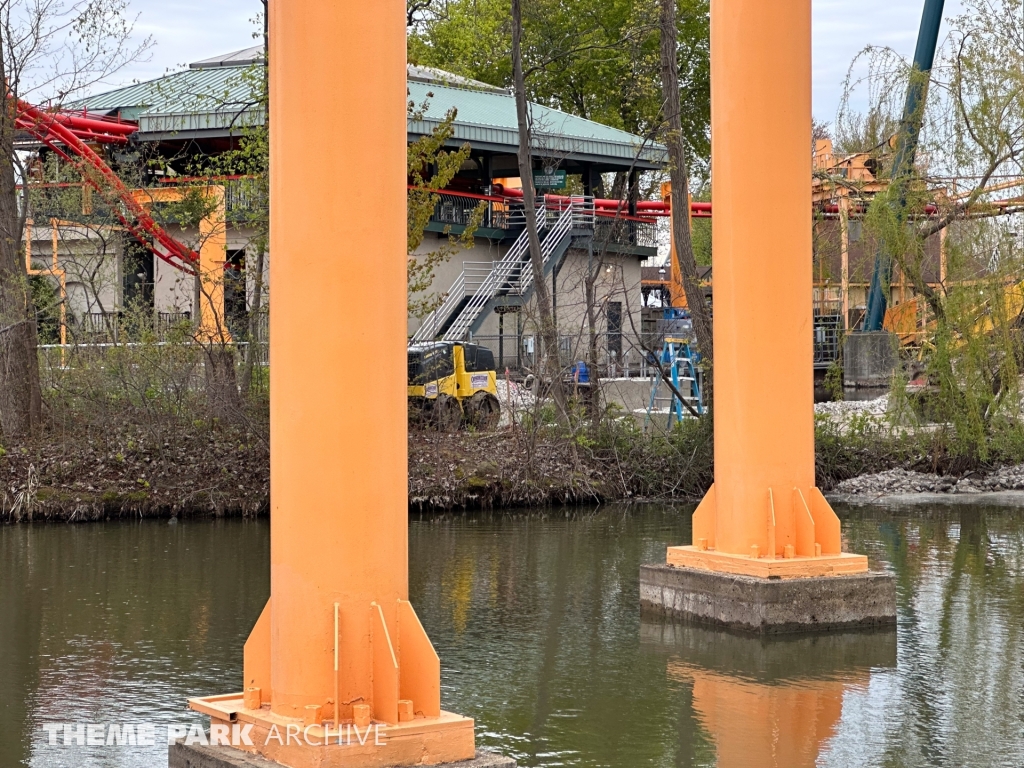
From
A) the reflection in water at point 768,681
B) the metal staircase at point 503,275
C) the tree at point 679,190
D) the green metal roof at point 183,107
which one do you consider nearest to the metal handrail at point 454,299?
the metal staircase at point 503,275

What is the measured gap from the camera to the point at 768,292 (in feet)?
31.9

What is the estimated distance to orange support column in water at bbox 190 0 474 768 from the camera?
18.0ft

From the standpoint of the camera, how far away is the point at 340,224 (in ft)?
18.0

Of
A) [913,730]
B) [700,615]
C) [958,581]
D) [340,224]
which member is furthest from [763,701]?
[958,581]

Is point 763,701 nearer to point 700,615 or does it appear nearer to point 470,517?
point 700,615

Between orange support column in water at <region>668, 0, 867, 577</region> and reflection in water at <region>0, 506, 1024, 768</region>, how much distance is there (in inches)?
31.7

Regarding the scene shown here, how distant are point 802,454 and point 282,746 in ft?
17.3

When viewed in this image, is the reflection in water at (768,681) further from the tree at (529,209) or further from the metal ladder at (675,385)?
the metal ladder at (675,385)

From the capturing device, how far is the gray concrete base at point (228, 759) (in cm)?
540

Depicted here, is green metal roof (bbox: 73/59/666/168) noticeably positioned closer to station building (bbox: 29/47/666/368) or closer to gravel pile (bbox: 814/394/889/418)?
station building (bbox: 29/47/666/368)

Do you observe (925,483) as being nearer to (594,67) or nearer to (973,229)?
(973,229)

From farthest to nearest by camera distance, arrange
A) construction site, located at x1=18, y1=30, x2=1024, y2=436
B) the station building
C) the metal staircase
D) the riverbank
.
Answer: the metal staircase → the station building → construction site, located at x1=18, y1=30, x2=1024, y2=436 → the riverbank

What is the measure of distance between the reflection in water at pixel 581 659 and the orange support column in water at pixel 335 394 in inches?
56.3

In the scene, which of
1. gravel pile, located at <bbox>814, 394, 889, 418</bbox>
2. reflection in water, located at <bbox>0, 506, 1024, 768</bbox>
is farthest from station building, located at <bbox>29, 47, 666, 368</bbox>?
reflection in water, located at <bbox>0, 506, 1024, 768</bbox>
